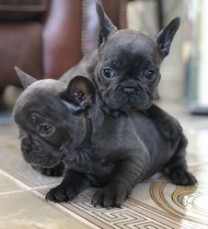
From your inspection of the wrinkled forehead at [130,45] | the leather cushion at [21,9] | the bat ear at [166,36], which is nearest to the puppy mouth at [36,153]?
the wrinkled forehead at [130,45]

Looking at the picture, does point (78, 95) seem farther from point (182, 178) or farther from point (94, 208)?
point (182, 178)

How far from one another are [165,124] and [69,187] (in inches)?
15.3

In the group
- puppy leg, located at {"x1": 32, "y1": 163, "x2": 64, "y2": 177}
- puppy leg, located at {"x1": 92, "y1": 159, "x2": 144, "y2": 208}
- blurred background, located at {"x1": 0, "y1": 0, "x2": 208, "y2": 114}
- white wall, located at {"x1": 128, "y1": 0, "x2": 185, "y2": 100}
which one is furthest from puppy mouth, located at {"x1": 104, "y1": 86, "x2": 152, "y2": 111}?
white wall, located at {"x1": 128, "y1": 0, "x2": 185, "y2": 100}

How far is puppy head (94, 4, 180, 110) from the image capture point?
1276mm

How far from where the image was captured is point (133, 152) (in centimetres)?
124

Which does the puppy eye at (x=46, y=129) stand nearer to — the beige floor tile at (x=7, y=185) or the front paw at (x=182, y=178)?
the beige floor tile at (x=7, y=185)

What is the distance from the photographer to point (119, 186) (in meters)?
1.15

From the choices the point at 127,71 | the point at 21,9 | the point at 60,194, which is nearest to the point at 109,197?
the point at 60,194

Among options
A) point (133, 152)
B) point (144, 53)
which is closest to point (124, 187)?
point (133, 152)

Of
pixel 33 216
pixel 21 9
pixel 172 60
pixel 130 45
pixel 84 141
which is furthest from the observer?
pixel 172 60

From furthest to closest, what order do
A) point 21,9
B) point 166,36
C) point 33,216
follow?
point 21,9, point 166,36, point 33,216

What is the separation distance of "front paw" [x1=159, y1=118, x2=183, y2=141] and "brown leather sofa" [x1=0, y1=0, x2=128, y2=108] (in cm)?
76

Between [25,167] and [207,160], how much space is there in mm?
585

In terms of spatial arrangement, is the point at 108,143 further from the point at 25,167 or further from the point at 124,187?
the point at 25,167
